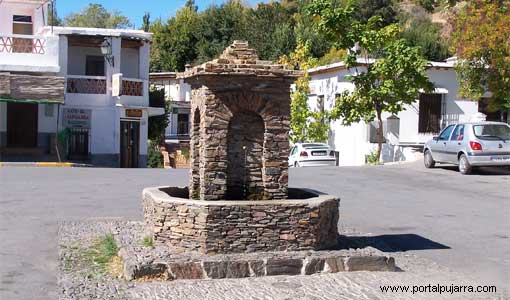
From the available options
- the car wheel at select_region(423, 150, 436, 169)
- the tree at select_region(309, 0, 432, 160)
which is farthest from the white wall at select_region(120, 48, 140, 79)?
the car wheel at select_region(423, 150, 436, 169)

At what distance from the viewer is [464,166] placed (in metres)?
21.1

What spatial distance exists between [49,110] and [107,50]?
11.8 ft

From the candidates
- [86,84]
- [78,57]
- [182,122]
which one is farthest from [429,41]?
[86,84]

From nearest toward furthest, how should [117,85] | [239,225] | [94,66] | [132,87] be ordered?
[239,225]
[117,85]
[132,87]
[94,66]

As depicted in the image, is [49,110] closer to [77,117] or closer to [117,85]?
[77,117]

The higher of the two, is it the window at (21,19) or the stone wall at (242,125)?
the window at (21,19)

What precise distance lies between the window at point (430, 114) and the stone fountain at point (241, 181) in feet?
71.9

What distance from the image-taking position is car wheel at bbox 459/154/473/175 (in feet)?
68.5

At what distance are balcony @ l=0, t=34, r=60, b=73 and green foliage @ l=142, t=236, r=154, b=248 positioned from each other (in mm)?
20993

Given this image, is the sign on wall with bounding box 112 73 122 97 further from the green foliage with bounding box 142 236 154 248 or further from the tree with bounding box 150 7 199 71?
the tree with bounding box 150 7 199 71

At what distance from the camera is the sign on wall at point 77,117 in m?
30.2

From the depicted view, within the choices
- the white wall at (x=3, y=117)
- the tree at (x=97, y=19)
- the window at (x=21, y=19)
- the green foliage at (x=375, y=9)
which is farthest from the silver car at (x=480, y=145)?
the tree at (x=97, y=19)

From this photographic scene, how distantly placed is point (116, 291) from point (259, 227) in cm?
182

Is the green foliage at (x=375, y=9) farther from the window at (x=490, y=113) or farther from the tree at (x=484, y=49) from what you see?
the tree at (x=484, y=49)
